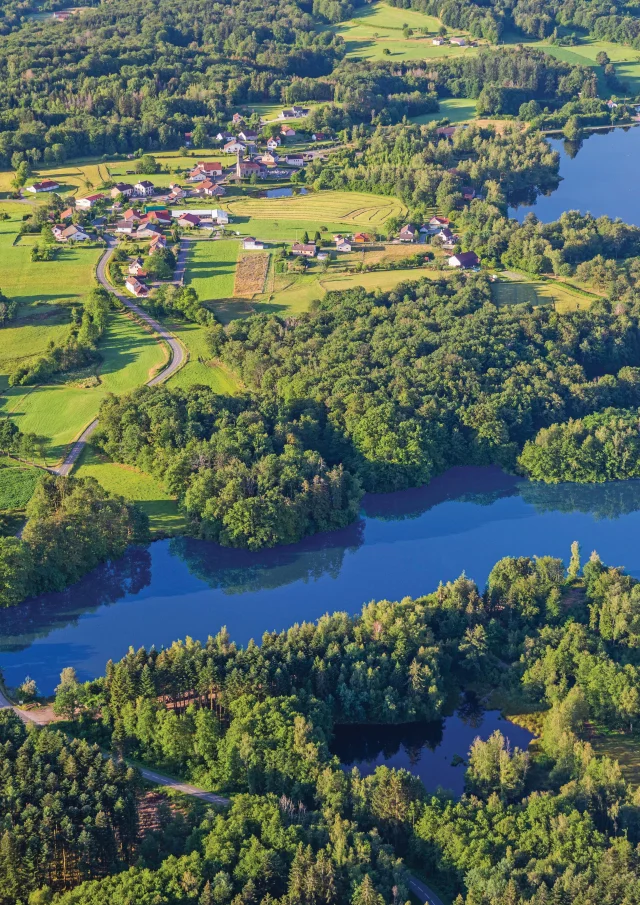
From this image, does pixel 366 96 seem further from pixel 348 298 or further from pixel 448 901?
pixel 448 901

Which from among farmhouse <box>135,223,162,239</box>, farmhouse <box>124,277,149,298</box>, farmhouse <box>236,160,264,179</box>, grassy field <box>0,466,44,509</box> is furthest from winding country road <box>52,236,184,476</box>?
farmhouse <box>236,160,264,179</box>

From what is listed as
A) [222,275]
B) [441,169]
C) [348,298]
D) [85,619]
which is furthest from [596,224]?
[85,619]

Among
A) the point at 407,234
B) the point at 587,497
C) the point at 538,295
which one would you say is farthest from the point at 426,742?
the point at 407,234

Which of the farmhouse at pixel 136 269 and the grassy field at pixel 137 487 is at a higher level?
the farmhouse at pixel 136 269

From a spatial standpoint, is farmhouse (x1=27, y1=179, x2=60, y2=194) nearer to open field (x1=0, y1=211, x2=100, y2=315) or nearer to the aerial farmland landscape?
the aerial farmland landscape

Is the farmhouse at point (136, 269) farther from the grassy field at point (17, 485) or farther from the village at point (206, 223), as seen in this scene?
the grassy field at point (17, 485)

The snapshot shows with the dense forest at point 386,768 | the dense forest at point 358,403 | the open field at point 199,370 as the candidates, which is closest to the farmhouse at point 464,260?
the dense forest at point 358,403
